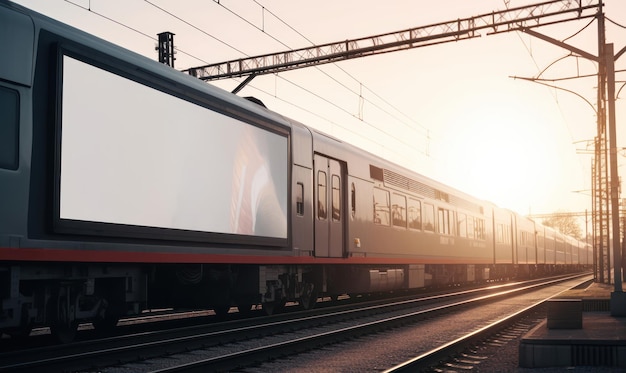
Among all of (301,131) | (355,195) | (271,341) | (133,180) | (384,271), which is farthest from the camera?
(384,271)

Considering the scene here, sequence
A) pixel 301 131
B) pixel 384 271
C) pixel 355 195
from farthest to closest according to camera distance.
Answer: pixel 384 271, pixel 355 195, pixel 301 131

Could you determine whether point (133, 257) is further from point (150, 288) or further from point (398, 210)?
point (398, 210)

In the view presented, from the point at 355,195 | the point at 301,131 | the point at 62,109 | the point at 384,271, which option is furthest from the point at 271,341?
the point at 384,271

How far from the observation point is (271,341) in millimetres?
11766

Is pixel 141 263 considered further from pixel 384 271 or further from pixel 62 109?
pixel 384 271

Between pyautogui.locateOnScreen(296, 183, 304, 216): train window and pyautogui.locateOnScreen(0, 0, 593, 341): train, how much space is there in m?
0.05

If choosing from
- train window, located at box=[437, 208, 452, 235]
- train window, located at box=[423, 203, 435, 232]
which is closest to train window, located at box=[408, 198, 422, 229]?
train window, located at box=[423, 203, 435, 232]

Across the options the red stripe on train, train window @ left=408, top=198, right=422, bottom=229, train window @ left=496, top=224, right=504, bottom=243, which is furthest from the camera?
train window @ left=496, top=224, right=504, bottom=243

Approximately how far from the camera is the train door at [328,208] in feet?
55.8

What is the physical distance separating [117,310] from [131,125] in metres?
2.62

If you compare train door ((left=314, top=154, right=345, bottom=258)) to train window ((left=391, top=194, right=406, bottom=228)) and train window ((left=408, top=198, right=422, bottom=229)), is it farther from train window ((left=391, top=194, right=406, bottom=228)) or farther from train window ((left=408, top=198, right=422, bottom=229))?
train window ((left=408, top=198, right=422, bottom=229))

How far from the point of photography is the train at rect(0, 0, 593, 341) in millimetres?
8812

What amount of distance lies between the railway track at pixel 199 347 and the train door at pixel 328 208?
6.84 feet

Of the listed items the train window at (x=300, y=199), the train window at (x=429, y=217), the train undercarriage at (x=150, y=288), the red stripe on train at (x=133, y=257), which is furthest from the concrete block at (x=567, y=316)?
the train window at (x=429, y=217)
